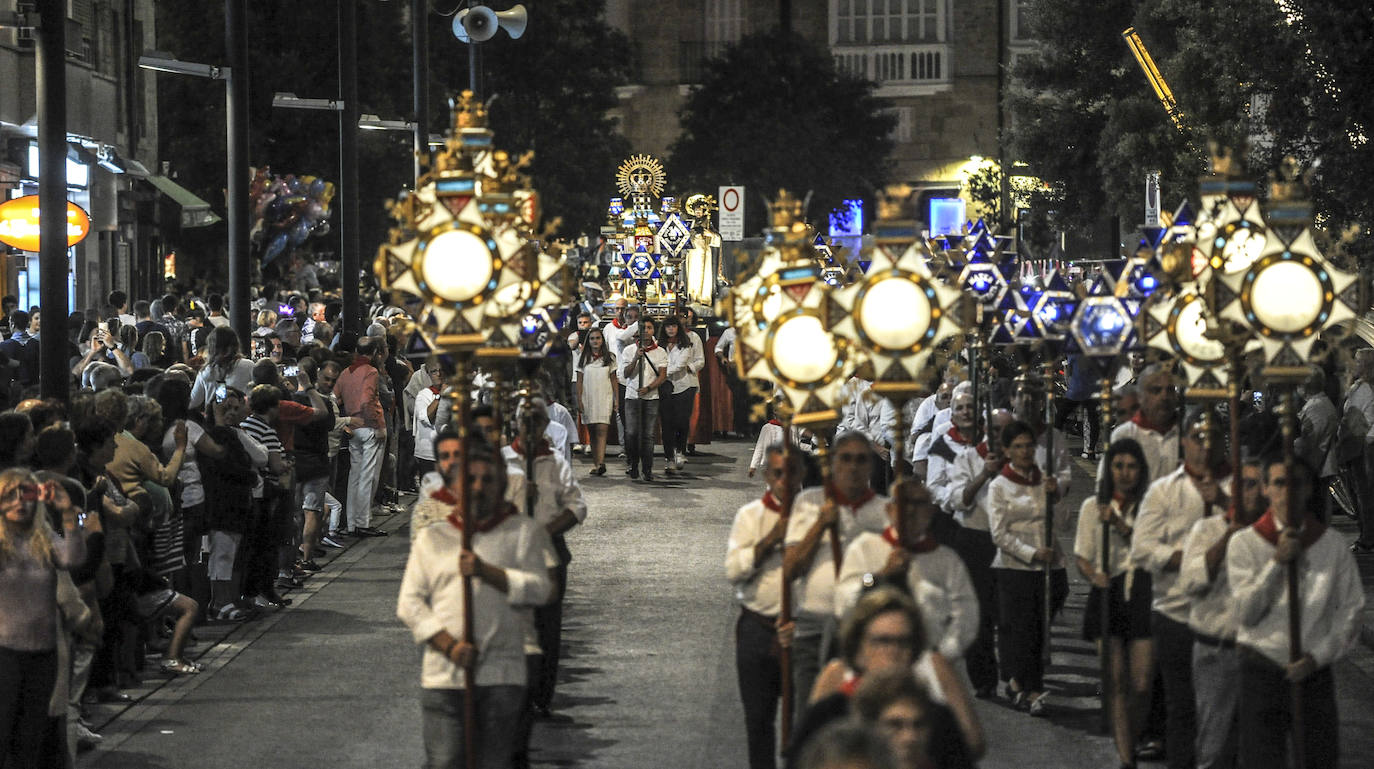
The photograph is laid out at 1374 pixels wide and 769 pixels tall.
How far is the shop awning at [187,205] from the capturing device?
39.3 meters

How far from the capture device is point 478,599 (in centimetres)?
880

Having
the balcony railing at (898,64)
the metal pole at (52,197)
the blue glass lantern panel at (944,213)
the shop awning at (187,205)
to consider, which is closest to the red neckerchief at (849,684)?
the metal pole at (52,197)

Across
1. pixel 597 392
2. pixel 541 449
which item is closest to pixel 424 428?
pixel 597 392

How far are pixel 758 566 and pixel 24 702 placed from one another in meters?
3.30

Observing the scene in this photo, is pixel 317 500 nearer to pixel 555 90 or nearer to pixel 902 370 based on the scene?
pixel 902 370

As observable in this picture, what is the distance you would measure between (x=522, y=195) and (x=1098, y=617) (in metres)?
3.75

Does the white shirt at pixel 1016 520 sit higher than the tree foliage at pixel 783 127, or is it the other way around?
the tree foliage at pixel 783 127

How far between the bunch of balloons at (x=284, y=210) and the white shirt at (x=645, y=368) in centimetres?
1379

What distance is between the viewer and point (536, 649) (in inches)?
391

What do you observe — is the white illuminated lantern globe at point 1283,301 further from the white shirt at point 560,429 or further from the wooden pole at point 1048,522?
the white shirt at point 560,429

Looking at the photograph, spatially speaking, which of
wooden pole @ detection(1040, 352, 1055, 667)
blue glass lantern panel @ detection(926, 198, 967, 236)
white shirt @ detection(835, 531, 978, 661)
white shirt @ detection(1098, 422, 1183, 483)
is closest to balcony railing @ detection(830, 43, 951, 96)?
blue glass lantern panel @ detection(926, 198, 967, 236)

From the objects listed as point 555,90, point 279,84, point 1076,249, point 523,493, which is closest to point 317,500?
point 523,493

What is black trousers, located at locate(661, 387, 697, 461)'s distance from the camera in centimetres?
2682

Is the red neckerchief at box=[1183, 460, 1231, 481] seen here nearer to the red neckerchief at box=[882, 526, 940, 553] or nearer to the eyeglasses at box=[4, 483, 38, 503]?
the red neckerchief at box=[882, 526, 940, 553]
